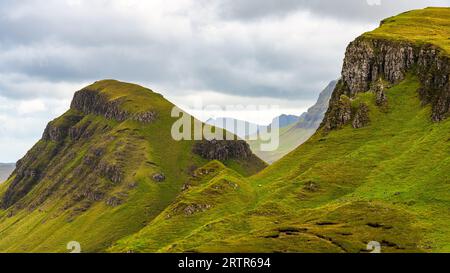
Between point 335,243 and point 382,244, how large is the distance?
12.2m

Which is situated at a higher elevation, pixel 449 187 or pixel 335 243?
pixel 449 187
